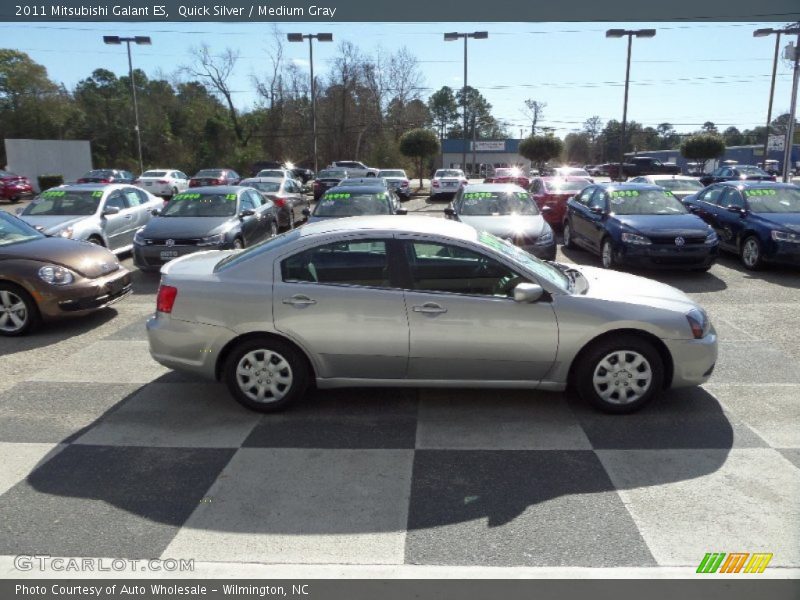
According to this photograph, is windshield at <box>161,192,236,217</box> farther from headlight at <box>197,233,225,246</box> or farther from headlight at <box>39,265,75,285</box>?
headlight at <box>39,265,75,285</box>

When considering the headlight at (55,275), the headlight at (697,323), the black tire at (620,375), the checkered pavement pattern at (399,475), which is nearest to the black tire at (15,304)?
the headlight at (55,275)

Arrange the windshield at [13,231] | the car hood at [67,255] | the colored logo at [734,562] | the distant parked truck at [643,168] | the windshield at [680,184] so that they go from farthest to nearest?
the distant parked truck at [643,168] < the windshield at [680,184] < the windshield at [13,231] < the car hood at [67,255] < the colored logo at [734,562]

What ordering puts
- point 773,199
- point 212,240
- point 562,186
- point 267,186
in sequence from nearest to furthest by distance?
1. point 212,240
2. point 773,199
3. point 562,186
4. point 267,186

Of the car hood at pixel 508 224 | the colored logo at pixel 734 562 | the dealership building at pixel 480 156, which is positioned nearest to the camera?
the colored logo at pixel 734 562

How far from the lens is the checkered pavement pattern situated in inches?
128

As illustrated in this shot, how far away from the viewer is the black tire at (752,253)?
10.6 meters

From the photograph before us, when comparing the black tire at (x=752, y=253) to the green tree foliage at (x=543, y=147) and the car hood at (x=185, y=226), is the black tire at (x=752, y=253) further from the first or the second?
the green tree foliage at (x=543, y=147)

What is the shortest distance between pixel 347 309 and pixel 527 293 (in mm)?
1352

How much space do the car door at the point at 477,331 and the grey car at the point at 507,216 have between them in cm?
518

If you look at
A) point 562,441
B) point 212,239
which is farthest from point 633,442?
point 212,239

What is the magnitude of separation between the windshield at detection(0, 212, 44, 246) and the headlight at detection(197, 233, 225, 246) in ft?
8.11

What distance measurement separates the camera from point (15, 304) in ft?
23.4

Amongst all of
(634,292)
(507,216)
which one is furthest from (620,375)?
(507,216)

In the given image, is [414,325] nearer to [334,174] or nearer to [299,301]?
[299,301]
